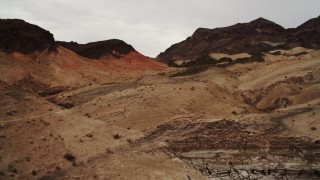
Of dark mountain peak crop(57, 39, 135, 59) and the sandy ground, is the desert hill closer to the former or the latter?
the sandy ground

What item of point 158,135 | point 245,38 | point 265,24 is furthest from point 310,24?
point 158,135

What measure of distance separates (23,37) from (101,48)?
17147mm

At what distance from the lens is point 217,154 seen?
74.6 ft

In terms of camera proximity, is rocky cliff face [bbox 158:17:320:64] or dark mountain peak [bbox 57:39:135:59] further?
rocky cliff face [bbox 158:17:320:64]

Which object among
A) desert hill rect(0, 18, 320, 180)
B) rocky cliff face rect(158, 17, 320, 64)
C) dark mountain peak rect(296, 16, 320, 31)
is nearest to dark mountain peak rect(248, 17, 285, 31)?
rocky cliff face rect(158, 17, 320, 64)

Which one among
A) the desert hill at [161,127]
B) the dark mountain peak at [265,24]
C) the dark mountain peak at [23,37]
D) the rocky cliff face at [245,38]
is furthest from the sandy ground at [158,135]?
the dark mountain peak at [265,24]

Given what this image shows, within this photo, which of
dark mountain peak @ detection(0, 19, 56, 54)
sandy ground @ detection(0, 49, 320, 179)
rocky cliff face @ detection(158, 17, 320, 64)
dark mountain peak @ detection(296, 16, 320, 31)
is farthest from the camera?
dark mountain peak @ detection(296, 16, 320, 31)

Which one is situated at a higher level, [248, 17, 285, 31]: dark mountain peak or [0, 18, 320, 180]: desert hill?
[248, 17, 285, 31]: dark mountain peak

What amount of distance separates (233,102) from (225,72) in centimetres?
1169

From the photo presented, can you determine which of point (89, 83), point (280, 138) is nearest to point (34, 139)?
point (280, 138)

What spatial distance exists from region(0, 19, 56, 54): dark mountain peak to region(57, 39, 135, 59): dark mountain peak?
1191cm

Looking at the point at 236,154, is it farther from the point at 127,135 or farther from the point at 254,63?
the point at 254,63

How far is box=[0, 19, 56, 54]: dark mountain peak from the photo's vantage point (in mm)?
49750

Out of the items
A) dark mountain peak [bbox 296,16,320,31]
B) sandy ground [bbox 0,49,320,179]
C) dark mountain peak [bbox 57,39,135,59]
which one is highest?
dark mountain peak [bbox 296,16,320,31]
